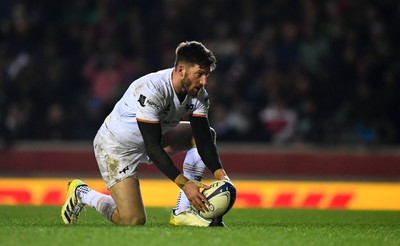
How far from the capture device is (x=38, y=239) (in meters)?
5.88

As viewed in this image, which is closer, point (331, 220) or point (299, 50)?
point (331, 220)

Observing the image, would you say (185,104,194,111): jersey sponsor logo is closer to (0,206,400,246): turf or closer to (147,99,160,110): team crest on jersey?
(147,99,160,110): team crest on jersey

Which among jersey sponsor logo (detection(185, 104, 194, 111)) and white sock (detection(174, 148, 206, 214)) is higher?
jersey sponsor logo (detection(185, 104, 194, 111))

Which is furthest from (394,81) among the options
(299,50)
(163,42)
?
(163,42)

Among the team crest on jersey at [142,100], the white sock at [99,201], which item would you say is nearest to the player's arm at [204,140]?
the team crest on jersey at [142,100]

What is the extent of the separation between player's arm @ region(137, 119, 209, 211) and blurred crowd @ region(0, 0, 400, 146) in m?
7.06

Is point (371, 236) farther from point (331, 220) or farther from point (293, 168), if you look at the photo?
point (293, 168)

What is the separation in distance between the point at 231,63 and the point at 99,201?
24.0 ft

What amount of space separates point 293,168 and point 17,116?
14.7 ft

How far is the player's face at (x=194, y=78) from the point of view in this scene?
684 centimetres

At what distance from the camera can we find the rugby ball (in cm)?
675

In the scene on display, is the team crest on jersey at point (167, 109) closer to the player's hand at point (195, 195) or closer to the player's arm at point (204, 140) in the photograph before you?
the player's arm at point (204, 140)

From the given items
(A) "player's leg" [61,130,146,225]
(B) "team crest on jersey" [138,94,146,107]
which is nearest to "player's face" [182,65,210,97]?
(B) "team crest on jersey" [138,94,146,107]

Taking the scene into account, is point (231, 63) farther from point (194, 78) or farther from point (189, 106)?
point (194, 78)
